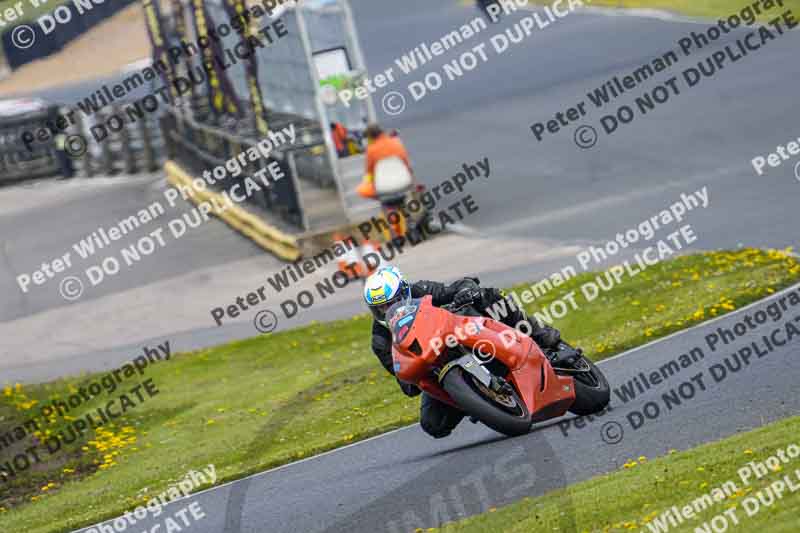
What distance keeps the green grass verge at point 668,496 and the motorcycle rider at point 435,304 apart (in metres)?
1.39

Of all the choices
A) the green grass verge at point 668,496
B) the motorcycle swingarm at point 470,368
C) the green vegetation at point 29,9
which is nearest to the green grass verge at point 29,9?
the green vegetation at point 29,9

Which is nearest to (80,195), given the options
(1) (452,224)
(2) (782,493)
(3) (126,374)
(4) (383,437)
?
(1) (452,224)

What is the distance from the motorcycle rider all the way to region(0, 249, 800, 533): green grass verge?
1.90 meters

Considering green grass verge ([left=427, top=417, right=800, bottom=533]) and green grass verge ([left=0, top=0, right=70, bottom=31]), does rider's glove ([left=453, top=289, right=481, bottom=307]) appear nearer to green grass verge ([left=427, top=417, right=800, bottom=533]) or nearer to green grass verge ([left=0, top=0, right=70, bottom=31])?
green grass verge ([left=427, top=417, right=800, bottom=533])

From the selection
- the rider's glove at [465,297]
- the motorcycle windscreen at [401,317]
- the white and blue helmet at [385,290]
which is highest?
the white and blue helmet at [385,290]

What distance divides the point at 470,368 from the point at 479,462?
3.90ft

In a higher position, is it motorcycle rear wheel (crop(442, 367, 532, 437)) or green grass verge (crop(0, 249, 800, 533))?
motorcycle rear wheel (crop(442, 367, 532, 437))

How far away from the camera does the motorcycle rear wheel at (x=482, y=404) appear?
909cm

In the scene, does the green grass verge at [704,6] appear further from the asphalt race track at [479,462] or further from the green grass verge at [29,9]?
the green grass verge at [29,9]

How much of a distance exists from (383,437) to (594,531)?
420 centimetres

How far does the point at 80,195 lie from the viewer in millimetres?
33625

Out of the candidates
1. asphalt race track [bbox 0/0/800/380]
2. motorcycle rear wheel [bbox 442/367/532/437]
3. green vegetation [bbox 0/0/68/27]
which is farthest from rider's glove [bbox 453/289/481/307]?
green vegetation [bbox 0/0/68/27]

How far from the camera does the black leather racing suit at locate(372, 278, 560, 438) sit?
9.89 meters

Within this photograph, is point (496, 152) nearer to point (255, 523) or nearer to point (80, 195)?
point (80, 195)
